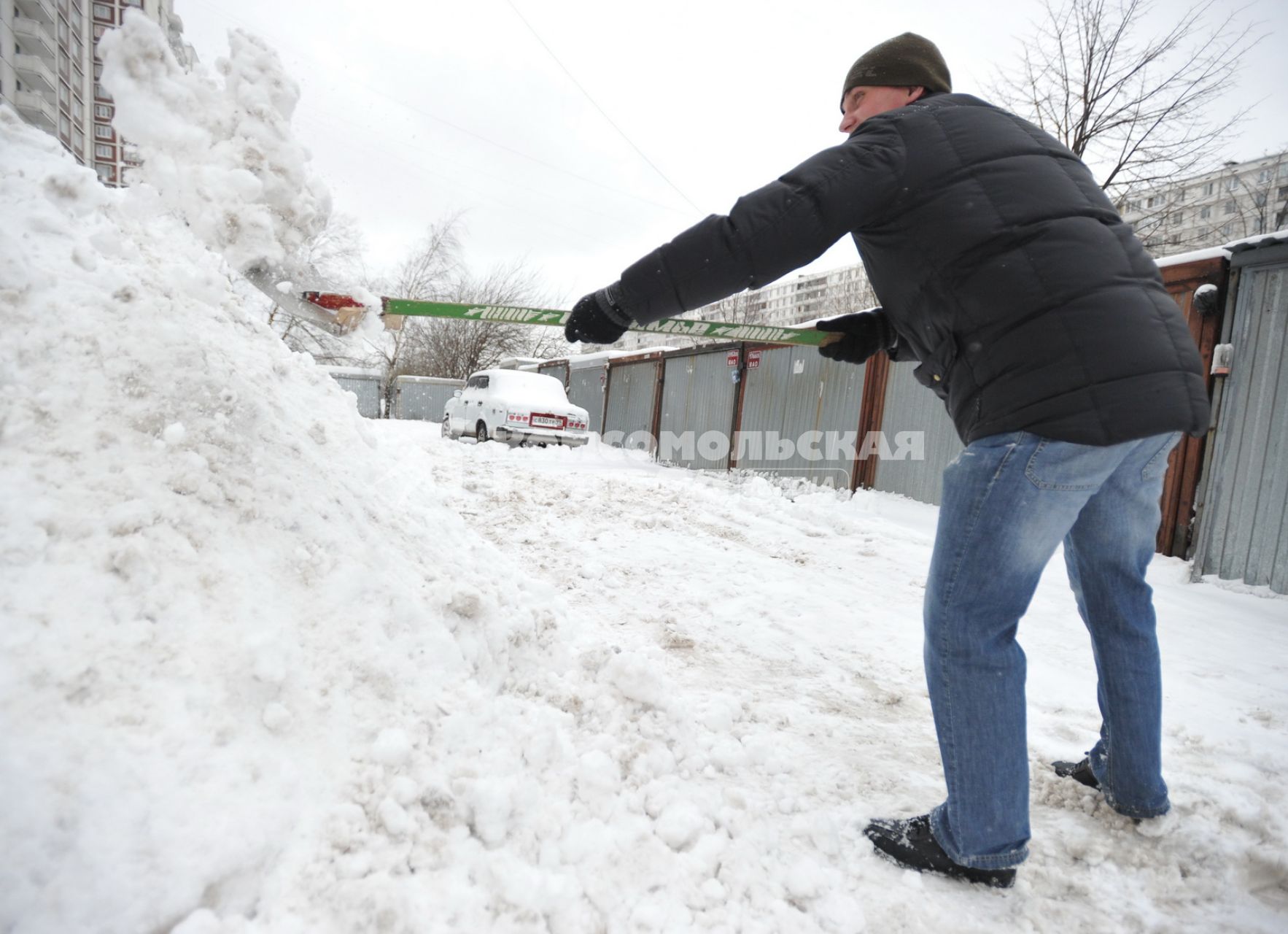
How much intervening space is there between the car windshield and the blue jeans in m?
10.9

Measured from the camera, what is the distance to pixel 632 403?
15.5m

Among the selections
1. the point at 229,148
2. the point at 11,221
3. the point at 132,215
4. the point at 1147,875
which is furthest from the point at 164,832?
the point at 229,148

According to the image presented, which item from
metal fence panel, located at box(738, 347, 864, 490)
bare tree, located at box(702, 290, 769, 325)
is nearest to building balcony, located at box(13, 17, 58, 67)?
metal fence panel, located at box(738, 347, 864, 490)

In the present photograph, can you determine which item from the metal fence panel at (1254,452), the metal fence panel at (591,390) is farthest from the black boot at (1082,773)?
the metal fence panel at (591,390)

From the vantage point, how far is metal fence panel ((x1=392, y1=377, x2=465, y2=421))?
2711 centimetres

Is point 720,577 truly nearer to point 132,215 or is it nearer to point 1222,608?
point 132,215

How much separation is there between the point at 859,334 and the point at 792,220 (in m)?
0.96

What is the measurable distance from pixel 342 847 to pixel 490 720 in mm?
473

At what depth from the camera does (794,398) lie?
1031 cm

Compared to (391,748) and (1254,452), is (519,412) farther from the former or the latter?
(391,748)

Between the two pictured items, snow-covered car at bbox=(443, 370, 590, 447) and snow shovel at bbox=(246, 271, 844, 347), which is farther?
snow-covered car at bbox=(443, 370, 590, 447)

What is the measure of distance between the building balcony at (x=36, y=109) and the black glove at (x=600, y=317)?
6.86 ft

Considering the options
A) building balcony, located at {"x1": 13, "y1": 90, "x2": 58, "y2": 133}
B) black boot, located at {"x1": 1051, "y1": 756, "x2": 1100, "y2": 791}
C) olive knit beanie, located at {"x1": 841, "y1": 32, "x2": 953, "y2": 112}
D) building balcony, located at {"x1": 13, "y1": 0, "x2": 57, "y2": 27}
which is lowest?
black boot, located at {"x1": 1051, "y1": 756, "x2": 1100, "y2": 791}

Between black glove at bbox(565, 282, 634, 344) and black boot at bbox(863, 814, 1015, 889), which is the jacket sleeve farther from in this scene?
black boot at bbox(863, 814, 1015, 889)
